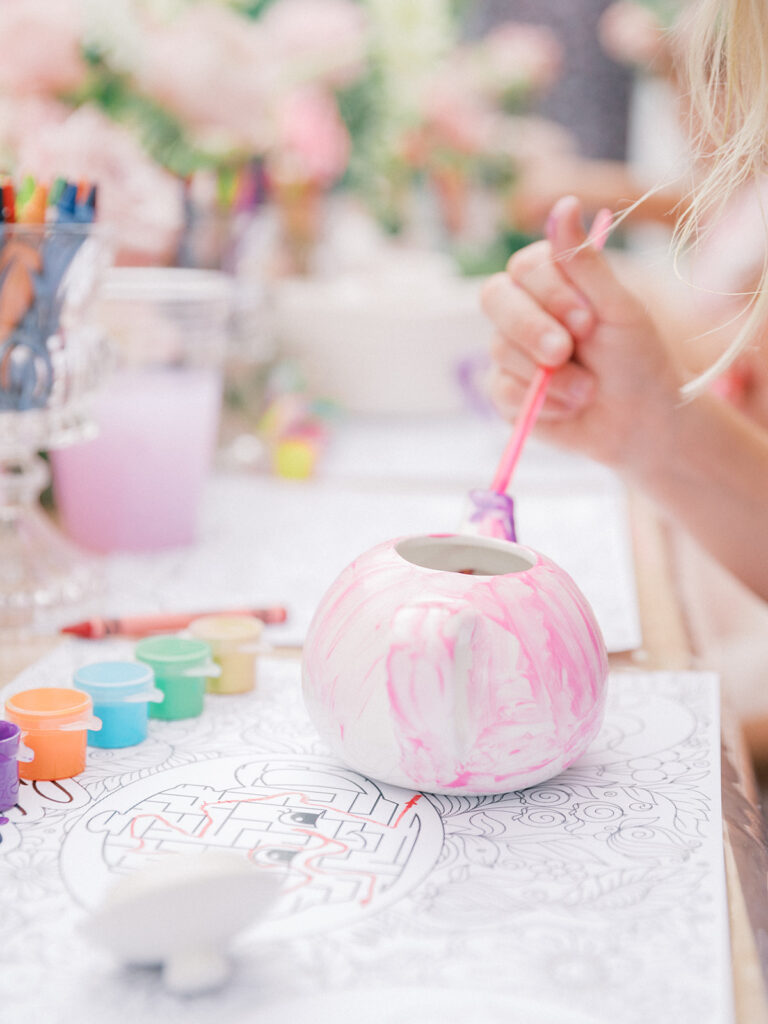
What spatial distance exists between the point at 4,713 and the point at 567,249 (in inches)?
14.2

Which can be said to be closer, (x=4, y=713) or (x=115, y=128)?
(x=4, y=713)

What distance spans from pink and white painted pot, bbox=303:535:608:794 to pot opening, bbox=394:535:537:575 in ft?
0.10

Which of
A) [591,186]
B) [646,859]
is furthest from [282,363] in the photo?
[591,186]

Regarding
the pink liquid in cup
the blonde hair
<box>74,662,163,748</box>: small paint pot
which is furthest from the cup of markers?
the blonde hair

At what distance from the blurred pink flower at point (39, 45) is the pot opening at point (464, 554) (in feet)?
1.77

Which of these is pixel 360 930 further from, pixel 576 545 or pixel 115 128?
pixel 115 128

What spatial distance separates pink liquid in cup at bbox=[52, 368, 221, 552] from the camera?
729mm

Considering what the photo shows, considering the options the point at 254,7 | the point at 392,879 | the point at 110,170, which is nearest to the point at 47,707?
the point at 392,879

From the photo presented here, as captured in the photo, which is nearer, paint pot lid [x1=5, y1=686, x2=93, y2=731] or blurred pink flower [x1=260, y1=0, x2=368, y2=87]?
paint pot lid [x1=5, y1=686, x2=93, y2=731]

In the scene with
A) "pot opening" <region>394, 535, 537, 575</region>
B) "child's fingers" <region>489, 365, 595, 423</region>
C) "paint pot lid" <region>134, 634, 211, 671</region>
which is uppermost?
"child's fingers" <region>489, 365, 595, 423</region>

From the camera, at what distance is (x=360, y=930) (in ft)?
1.03

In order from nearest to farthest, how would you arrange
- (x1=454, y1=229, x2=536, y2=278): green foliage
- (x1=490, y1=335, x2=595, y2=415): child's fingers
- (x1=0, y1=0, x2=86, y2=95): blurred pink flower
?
(x1=490, y1=335, x2=595, y2=415): child's fingers, (x1=0, y1=0, x2=86, y2=95): blurred pink flower, (x1=454, y1=229, x2=536, y2=278): green foliage

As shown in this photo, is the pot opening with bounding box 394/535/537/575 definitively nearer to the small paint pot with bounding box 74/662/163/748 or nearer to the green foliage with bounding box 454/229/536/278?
the small paint pot with bounding box 74/662/163/748

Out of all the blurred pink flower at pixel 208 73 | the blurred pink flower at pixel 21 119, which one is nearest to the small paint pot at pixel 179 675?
the blurred pink flower at pixel 21 119
